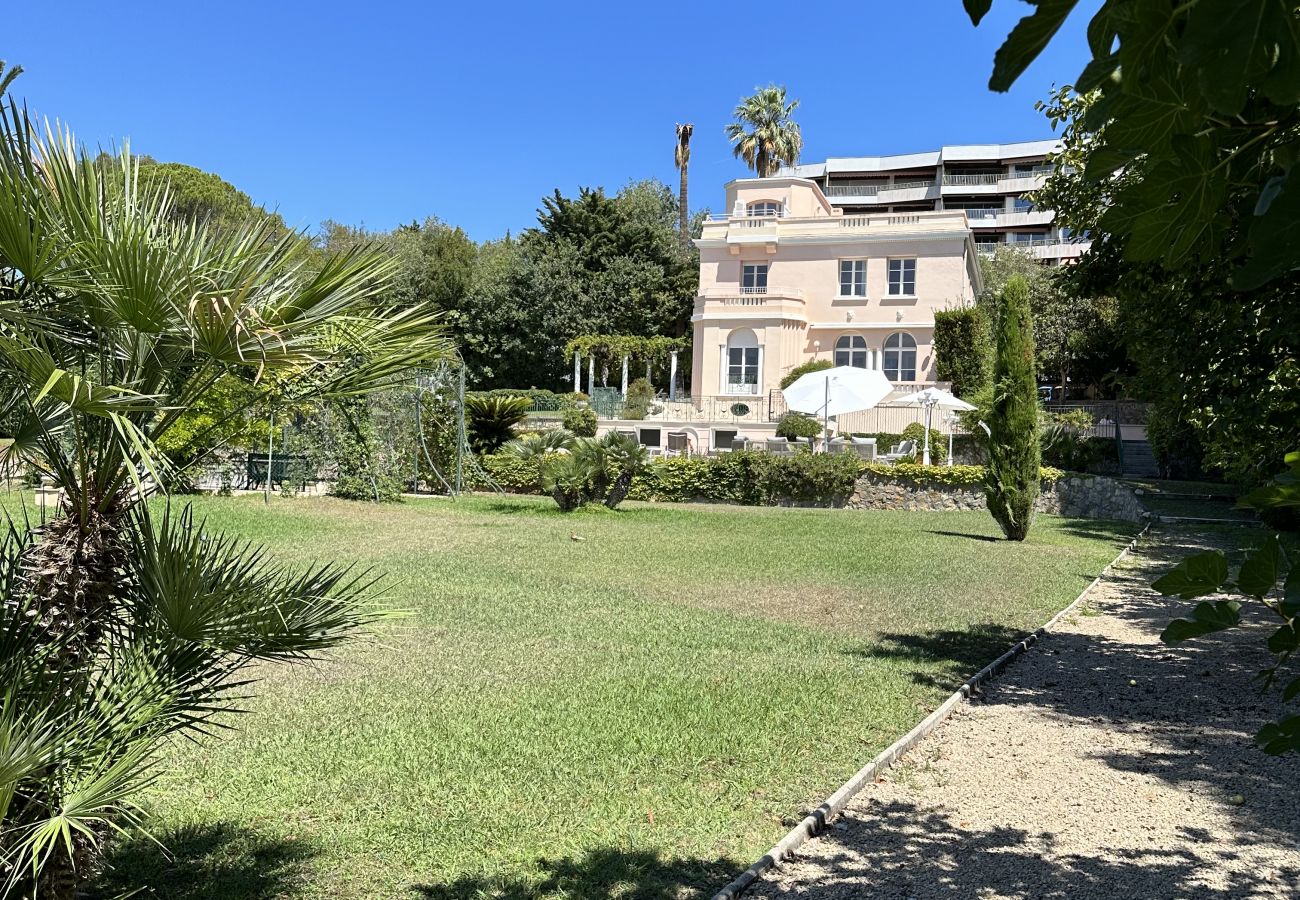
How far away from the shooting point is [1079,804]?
505 centimetres

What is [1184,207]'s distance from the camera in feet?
3.48

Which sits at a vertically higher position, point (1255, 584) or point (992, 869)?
point (1255, 584)

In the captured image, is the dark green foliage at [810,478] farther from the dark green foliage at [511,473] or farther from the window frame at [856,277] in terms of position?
the window frame at [856,277]

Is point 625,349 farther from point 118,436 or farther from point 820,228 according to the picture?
point 118,436

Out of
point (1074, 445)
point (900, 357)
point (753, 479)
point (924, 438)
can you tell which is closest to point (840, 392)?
point (753, 479)

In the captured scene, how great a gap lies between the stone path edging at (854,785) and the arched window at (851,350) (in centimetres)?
2998

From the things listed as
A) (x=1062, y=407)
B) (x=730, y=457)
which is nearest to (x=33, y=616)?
(x=730, y=457)

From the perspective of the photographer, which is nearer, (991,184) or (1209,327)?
(1209,327)

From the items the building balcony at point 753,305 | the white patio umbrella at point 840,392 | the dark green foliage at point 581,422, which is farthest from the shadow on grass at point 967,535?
the building balcony at point 753,305

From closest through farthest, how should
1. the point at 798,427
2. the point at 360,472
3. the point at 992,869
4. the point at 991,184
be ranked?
the point at 992,869 → the point at 360,472 → the point at 798,427 → the point at 991,184

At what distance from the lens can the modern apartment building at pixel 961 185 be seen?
71.4 metres

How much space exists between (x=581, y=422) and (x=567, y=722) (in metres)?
27.6

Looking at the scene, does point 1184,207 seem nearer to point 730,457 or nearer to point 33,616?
point 33,616

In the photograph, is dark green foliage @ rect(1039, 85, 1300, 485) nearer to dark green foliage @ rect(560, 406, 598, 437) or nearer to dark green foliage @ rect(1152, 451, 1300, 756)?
dark green foliage @ rect(1152, 451, 1300, 756)
